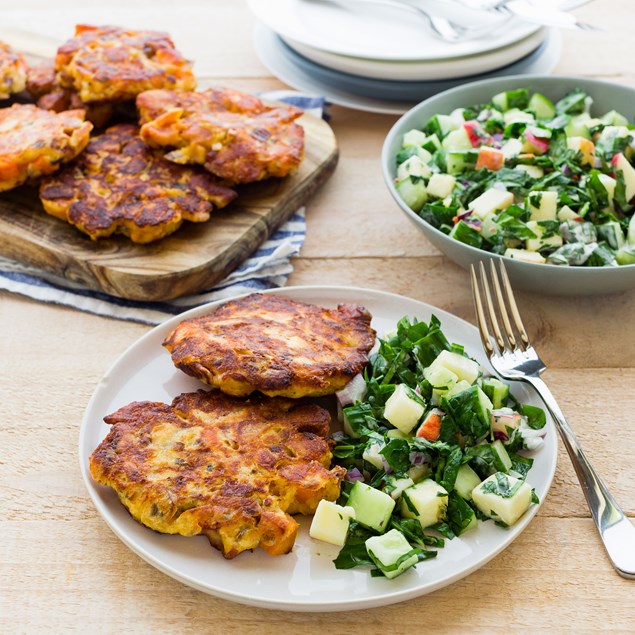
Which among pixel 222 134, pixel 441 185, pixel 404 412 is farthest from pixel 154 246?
pixel 404 412

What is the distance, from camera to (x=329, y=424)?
8.10 ft

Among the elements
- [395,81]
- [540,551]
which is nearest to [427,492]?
[540,551]

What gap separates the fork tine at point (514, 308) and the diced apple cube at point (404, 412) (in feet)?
1.65

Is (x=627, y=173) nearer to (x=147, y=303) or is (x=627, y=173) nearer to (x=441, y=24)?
(x=441, y=24)

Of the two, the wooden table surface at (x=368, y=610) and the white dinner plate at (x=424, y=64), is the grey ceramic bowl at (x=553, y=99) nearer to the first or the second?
the wooden table surface at (x=368, y=610)

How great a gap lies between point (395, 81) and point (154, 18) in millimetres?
1642

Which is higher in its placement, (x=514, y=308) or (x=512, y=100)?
(x=512, y=100)

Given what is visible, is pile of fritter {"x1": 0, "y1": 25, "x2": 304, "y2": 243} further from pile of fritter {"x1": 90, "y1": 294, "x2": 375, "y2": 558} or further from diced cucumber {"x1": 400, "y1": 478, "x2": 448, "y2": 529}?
diced cucumber {"x1": 400, "y1": 478, "x2": 448, "y2": 529}

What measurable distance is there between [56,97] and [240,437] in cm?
207

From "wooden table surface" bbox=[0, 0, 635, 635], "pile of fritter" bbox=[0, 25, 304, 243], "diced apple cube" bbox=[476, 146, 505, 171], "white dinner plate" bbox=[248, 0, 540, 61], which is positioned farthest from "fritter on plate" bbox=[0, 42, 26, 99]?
"diced apple cube" bbox=[476, 146, 505, 171]

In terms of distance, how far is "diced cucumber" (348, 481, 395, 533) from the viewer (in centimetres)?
216

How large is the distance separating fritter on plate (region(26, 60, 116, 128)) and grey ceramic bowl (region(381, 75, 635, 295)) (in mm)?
1248

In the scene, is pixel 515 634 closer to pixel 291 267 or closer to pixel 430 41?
A: pixel 291 267

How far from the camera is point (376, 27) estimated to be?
4301mm
